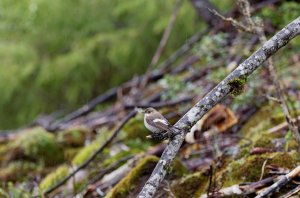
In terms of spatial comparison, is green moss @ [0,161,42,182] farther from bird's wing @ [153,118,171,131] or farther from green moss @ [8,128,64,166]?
bird's wing @ [153,118,171,131]

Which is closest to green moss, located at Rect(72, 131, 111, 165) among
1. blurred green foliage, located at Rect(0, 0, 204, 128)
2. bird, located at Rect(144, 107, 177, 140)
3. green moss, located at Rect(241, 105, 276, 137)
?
green moss, located at Rect(241, 105, 276, 137)

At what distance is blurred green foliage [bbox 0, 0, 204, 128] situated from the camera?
9266 millimetres

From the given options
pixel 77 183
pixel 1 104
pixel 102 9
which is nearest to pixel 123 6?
pixel 102 9

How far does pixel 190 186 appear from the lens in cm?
323

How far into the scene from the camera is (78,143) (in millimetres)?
5980

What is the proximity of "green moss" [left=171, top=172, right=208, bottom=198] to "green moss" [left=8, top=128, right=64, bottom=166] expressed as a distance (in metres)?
2.67

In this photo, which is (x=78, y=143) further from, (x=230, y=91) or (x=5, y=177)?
(x=230, y=91)

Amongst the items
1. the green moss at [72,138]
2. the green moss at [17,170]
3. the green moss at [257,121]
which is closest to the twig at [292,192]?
the green moss at [257,121]

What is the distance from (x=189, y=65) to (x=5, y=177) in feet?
9.67

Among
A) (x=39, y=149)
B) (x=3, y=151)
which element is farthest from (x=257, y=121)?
(x=3, y=151)

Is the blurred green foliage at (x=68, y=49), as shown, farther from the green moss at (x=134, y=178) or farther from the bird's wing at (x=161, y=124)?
the bird's wing at (x=161, y=124)

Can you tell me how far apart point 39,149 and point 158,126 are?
3386mm

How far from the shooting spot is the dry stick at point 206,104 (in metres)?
2.08

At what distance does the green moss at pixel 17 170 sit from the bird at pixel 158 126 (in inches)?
113
